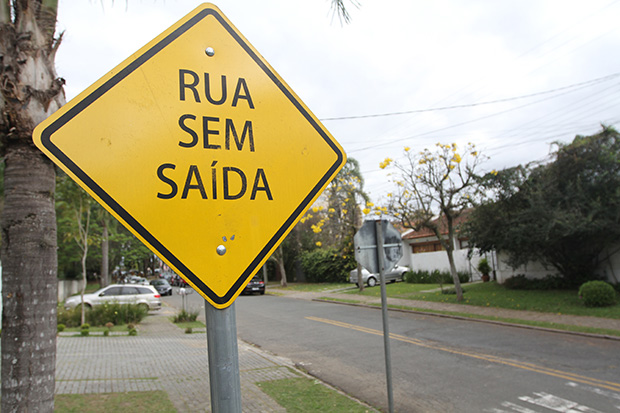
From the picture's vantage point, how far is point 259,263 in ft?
5.32

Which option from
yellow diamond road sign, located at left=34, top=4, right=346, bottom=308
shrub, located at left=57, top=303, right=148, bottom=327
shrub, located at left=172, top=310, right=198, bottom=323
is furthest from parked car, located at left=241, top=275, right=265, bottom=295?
A: yellow diamond road sign, located at left=34, top=4, right=346, bottom=308

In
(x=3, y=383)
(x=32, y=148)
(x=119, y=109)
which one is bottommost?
(x=3, y=383)

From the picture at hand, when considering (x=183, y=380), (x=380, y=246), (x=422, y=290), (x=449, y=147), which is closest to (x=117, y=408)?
(x=183, y=380)

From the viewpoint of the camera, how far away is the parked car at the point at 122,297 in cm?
1864

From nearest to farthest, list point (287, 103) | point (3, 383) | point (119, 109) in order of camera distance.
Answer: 1. point (119, 109)
2. point (287, 103)
3. point (3, 383)

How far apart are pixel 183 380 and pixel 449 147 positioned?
12.3 m

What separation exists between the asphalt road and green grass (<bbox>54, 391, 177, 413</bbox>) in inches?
112

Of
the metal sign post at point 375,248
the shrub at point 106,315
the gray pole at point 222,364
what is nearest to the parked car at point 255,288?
the shrub at point 106,315

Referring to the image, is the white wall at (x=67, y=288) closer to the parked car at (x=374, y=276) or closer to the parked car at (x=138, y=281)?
the parked car at (x=138, y=281)

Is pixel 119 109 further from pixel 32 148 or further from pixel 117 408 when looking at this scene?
pixel 117 408

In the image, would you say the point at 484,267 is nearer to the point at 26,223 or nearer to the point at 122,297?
→ the point at 122,297

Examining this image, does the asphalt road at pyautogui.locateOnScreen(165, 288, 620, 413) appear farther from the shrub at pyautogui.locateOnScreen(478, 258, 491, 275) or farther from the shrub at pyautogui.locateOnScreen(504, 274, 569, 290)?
the shrub at pyautogui.locateOnScreen(478, 258, 491, 275)

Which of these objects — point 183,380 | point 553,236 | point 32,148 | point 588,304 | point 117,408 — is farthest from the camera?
point 553,236

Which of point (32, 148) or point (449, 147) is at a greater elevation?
point (449, 147)
